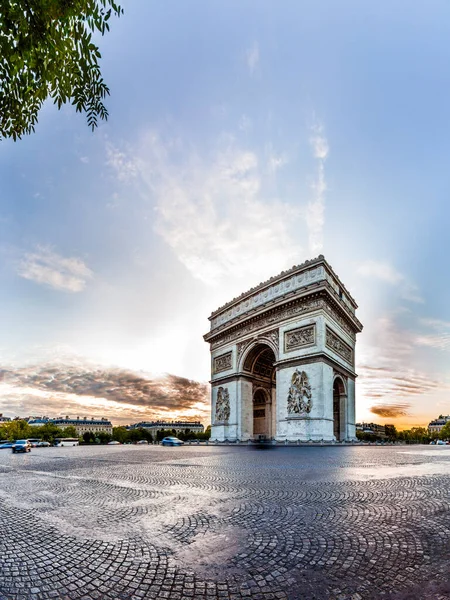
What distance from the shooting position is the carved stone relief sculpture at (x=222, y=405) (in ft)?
119

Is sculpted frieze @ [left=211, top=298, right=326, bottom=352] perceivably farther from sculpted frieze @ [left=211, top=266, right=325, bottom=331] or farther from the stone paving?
the stone paving

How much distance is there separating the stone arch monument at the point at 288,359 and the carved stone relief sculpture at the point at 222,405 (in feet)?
0.31

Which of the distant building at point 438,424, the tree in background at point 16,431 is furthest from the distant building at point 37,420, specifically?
the distant building at point 438,424

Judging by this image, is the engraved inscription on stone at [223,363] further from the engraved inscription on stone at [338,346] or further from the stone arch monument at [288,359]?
the engraved inscription on stone at [338,346]

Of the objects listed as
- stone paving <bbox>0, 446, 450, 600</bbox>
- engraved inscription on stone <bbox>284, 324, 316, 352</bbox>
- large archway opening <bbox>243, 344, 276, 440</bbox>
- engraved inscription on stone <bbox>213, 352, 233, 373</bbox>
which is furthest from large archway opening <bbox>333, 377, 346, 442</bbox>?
stone paving <bbox>0, 446, 450, 600</bbox>

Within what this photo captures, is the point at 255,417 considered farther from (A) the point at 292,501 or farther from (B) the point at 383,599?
(B) the point at 383,599

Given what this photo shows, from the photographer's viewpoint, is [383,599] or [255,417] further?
[255,417]

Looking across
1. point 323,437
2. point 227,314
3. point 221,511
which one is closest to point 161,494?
point 221,511

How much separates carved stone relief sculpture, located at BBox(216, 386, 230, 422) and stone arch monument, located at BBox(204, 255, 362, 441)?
3.7 inches

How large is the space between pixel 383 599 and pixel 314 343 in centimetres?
2616

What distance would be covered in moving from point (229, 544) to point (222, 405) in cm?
3391

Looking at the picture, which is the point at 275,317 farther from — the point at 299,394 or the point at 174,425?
the point at 174,425

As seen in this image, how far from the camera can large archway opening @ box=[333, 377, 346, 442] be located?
34.0 metres

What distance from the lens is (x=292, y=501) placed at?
6.46 meters
